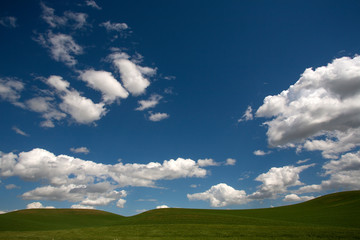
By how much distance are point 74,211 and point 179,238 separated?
78.7 m

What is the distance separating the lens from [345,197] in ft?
252

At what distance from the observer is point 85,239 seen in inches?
1066

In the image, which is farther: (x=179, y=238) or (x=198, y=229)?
(x=198, y=229)

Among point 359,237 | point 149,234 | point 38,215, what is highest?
point 38,215

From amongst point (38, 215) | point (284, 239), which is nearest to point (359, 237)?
point (284, 239)

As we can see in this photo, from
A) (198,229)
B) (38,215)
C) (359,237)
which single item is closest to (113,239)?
(198,229)

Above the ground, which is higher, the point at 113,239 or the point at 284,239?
the point at 113,239

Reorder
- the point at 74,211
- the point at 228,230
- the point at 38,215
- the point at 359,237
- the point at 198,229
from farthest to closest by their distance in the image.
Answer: the point at 74,211 → the point at 38,215 → the point at 198,229 → the point at 228,230 → the point at 359,237

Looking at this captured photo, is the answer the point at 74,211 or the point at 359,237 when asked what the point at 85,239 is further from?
the point at 74,211

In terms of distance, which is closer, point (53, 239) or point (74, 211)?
point (53, 239)

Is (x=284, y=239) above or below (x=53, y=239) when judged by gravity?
below

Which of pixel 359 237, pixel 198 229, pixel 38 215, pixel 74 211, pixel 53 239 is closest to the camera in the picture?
pixel 359 237

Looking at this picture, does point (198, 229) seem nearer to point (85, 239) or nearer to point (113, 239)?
point (113, 239)

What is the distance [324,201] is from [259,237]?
71626mm
